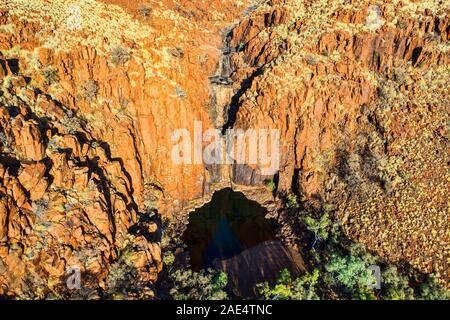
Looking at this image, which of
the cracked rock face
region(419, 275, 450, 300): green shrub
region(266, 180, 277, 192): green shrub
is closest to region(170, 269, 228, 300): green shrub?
the cracked rock face

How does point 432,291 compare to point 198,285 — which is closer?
point 432,291

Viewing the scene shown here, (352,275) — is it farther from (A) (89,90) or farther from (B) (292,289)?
(A) (89,90)

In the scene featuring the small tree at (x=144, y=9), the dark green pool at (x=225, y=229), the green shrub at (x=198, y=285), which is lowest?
the dark green pool at (x=225, y=229)

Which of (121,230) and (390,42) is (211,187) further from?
(390,42)

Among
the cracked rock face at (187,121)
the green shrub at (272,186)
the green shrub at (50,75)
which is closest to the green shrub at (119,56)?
the cracked rock face at (187,121)

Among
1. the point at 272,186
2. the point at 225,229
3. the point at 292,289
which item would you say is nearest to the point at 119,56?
the point at 225,229

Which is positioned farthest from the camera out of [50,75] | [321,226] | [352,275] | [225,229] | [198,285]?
[225,229]

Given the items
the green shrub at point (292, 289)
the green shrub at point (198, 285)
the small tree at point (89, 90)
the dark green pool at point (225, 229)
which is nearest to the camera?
the green shrub at point (292, 289)

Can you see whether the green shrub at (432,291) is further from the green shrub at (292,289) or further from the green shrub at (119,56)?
the green shrub at (119,56)
